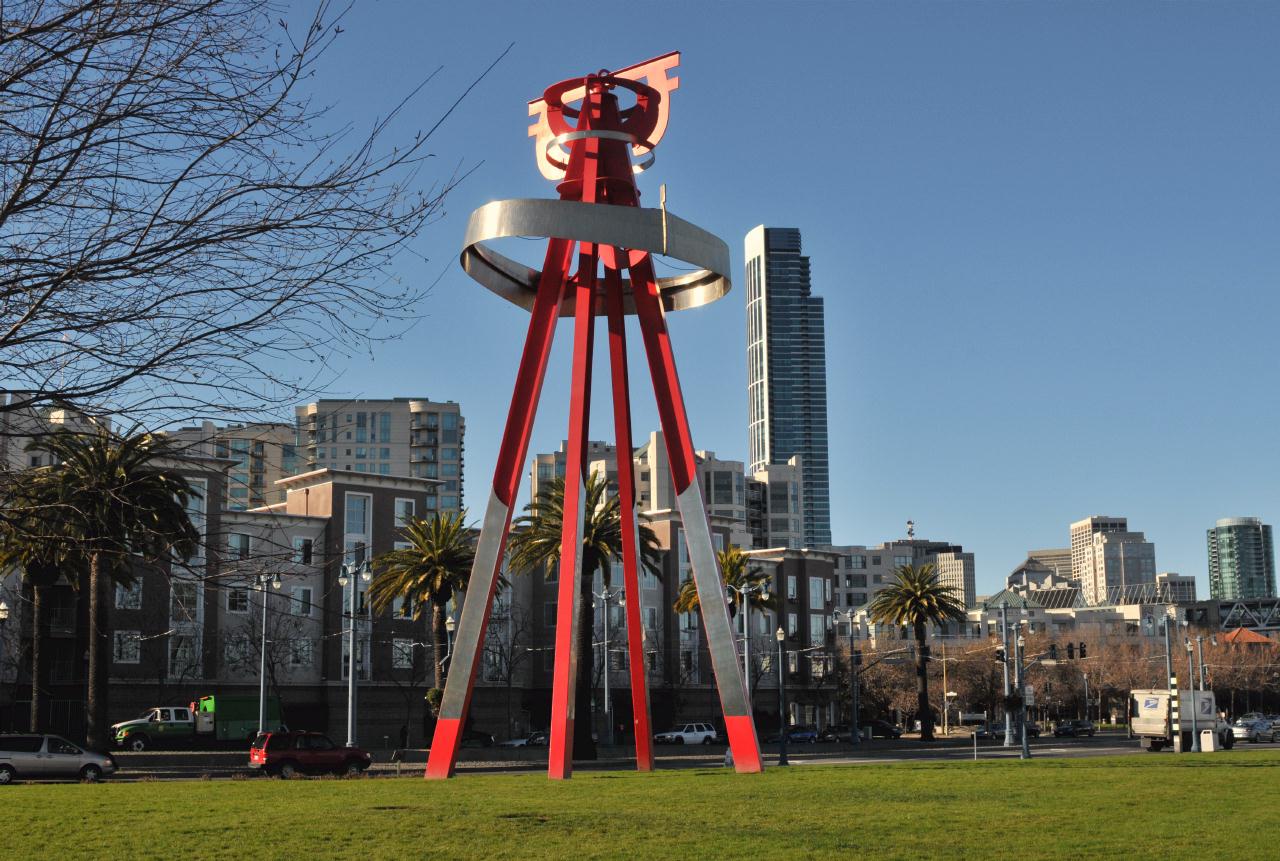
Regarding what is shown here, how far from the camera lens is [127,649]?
72.4 meters

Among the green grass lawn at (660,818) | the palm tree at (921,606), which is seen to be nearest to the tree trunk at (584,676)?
the green grass lawn at (660,818)

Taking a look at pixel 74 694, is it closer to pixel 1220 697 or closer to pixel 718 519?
pixel 718 519

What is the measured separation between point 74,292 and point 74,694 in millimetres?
69455

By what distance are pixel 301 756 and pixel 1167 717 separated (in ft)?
Answer: 107

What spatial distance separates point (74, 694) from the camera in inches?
2817

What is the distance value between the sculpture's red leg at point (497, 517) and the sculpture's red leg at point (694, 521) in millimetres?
2314

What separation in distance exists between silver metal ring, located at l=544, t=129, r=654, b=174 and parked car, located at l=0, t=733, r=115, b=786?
19.8 meters

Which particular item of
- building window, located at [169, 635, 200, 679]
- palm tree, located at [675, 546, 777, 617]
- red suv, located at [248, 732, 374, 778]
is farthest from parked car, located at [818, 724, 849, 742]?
red suv, located at [248, 732, 374, 778]

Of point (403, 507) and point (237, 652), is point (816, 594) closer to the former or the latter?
point (403, 507)

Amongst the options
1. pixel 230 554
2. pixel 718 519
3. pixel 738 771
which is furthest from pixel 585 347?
pixel 718 519

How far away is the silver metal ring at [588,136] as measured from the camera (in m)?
35.4

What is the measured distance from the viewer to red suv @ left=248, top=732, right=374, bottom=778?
4184 cm

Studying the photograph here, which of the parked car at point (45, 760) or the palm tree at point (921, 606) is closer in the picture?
the parked car at point (45, 760)

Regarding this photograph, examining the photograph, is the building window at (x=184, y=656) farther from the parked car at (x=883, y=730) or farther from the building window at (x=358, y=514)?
the parked car at (x=883, y=730)
